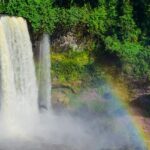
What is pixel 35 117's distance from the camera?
36.5 metres

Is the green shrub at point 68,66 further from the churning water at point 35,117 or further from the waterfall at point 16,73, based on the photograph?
the waterfall at point 16,73

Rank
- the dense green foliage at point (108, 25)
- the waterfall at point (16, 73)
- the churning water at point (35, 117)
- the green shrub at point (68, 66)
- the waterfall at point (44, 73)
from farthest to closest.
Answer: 1. the green shrub at point (68, 66)
2. the dense green foliage at point (108, 25)
3. the waterfall at point (44, 73)
4. the waterfall at point (16, 73)
5. the churning water at point (35, 117)

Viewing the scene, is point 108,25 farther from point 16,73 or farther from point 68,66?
point 16,73

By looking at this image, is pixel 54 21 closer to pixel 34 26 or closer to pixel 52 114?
pixel 34 26

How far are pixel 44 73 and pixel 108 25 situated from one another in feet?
16.2

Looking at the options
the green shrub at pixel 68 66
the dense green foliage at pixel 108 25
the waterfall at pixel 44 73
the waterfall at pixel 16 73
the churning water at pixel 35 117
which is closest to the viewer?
the churning water at pixel 35 117

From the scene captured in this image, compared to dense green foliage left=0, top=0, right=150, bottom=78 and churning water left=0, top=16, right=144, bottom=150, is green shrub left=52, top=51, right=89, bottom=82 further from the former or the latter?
churning water left=0, top=16, right=144, bottom=150

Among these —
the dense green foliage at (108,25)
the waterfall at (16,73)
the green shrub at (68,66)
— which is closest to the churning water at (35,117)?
the waterfall at (16,73)

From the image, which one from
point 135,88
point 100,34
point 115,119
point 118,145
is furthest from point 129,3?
point 118,145

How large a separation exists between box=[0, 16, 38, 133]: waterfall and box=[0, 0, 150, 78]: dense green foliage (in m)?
2.15

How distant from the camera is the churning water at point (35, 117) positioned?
106 ft

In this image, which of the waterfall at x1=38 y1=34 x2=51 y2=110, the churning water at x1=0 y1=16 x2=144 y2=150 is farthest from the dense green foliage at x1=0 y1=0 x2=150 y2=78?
the churning water at x1=0 y1=16 x2=144 y2=150

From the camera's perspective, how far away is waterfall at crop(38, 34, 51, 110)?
37.5 meters

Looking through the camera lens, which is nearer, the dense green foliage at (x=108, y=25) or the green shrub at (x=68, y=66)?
the dense green foliage at (x=108, y=25)
